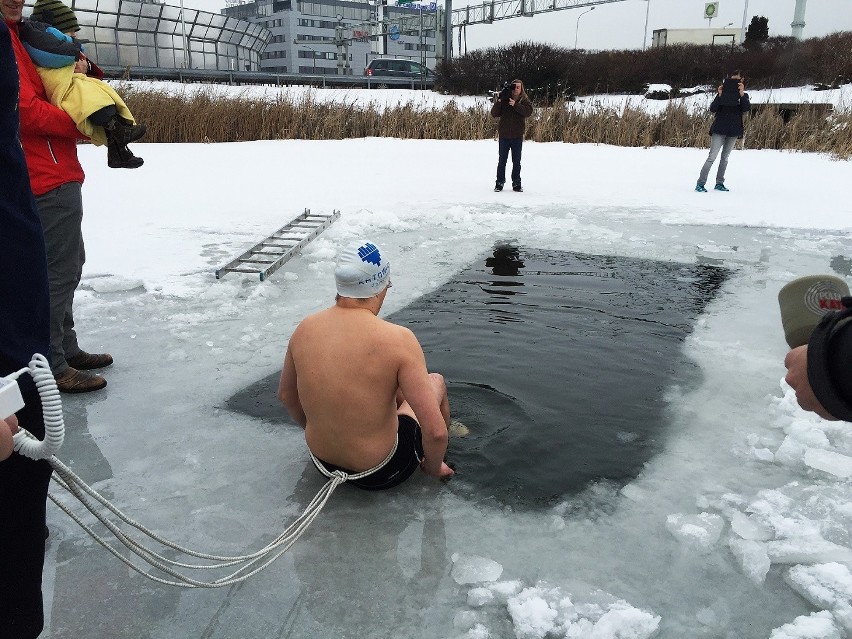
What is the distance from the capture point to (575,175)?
12023 mm

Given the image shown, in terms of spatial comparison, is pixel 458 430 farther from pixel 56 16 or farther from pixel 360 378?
pixel 56 16

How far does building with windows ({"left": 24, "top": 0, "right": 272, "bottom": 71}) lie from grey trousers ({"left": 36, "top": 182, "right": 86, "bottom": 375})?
75.3ft

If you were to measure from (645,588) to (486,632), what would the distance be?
57 centimetres

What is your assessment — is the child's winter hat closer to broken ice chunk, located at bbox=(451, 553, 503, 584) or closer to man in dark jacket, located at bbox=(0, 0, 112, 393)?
man in dark jacket, located at bbox=(0, 0, 112, 393)

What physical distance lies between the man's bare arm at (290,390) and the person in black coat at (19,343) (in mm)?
1207

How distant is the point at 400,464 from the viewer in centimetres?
274

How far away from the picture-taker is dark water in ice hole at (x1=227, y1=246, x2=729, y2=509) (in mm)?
3039

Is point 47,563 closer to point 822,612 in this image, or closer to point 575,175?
point 822,612

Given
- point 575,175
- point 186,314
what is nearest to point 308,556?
point 186,314

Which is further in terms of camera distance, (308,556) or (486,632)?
(308,556)

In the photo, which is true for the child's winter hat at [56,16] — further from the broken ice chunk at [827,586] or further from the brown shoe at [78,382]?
the broken ice chunk at [827,586]

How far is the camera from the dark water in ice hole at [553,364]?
3.04 metres

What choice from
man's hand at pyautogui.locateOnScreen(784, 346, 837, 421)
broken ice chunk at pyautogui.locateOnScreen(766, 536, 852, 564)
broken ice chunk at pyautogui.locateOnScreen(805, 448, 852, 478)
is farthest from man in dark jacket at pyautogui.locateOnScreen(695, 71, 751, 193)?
man's hand at pyautogui.locateOnScreen(784, 346, 837, 421)

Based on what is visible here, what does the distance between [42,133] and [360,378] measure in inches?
81.8
